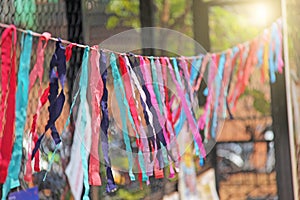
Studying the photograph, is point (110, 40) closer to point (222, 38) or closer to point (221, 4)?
point (221, 4)

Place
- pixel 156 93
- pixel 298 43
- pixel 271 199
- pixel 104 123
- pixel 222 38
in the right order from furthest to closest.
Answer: pixel 222 38 < pixel 271 199 < pixel 298 43 < pixel 156 93 < pixel 104 123

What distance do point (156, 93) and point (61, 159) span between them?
1.28 ft

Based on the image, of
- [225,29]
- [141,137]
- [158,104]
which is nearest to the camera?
[141,137]

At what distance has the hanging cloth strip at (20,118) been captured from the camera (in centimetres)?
129

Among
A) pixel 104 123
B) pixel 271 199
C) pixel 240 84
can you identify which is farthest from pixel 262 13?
pixel 104 123

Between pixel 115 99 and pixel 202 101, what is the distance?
146cm

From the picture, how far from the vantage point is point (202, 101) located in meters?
3.81

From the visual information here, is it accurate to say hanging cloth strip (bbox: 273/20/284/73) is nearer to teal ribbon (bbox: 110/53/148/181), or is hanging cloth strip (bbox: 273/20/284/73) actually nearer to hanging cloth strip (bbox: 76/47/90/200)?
teal ribbon (bbox: 110/53/148/181)

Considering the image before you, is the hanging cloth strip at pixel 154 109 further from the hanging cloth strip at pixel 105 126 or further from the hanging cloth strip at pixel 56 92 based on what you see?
the hanging cloth strip at pixel 56 92

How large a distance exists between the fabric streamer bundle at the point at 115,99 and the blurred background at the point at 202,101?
0.31ft

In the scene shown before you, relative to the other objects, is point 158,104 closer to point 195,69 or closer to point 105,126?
point 105,126

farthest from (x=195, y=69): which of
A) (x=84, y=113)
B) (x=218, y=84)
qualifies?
(x=84, y=113)

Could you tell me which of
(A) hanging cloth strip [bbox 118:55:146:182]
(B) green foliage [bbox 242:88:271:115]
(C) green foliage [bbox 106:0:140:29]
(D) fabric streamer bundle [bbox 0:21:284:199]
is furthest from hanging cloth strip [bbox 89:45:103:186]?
(B) green foliage [bbox 242:88:271:115]

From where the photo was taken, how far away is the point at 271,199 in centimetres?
415
